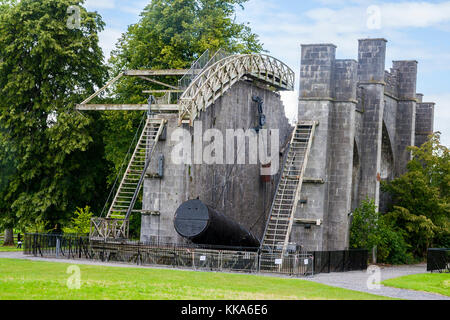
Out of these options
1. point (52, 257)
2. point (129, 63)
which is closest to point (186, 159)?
point (52, 257)

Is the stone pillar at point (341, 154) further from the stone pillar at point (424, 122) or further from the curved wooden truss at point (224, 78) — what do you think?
the stone pillar at point (424, 122)

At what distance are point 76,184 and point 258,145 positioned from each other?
496 inches

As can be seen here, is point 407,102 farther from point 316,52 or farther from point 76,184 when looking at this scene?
point 76,184

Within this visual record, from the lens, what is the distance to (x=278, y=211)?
1390 inches

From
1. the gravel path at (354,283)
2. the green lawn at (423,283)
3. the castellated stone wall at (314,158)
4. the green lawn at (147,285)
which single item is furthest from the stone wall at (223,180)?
the green lawn at (423,283)

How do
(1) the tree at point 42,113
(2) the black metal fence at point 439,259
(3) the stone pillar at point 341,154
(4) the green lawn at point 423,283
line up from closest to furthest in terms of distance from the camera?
(4) the green lawn at point 423,283 → (2) the black metal fence at point 439,259 → (3) the stone pillar at point 341,154 → (1) the tree at point 42,113

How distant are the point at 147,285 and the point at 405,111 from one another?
108 feet

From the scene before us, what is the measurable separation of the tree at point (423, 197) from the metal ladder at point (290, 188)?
10958 mm

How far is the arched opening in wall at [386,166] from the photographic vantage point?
159ft

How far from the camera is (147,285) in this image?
68.6 feet

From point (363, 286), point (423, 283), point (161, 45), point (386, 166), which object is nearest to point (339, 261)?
point (423, 283)

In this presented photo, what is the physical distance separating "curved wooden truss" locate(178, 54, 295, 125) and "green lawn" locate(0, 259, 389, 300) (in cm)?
925

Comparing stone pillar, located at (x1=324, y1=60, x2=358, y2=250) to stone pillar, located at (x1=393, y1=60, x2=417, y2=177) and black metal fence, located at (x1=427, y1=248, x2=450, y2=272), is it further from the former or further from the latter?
stone pillar, located at (x1=393, y1=60, x2=417, y2=177)
